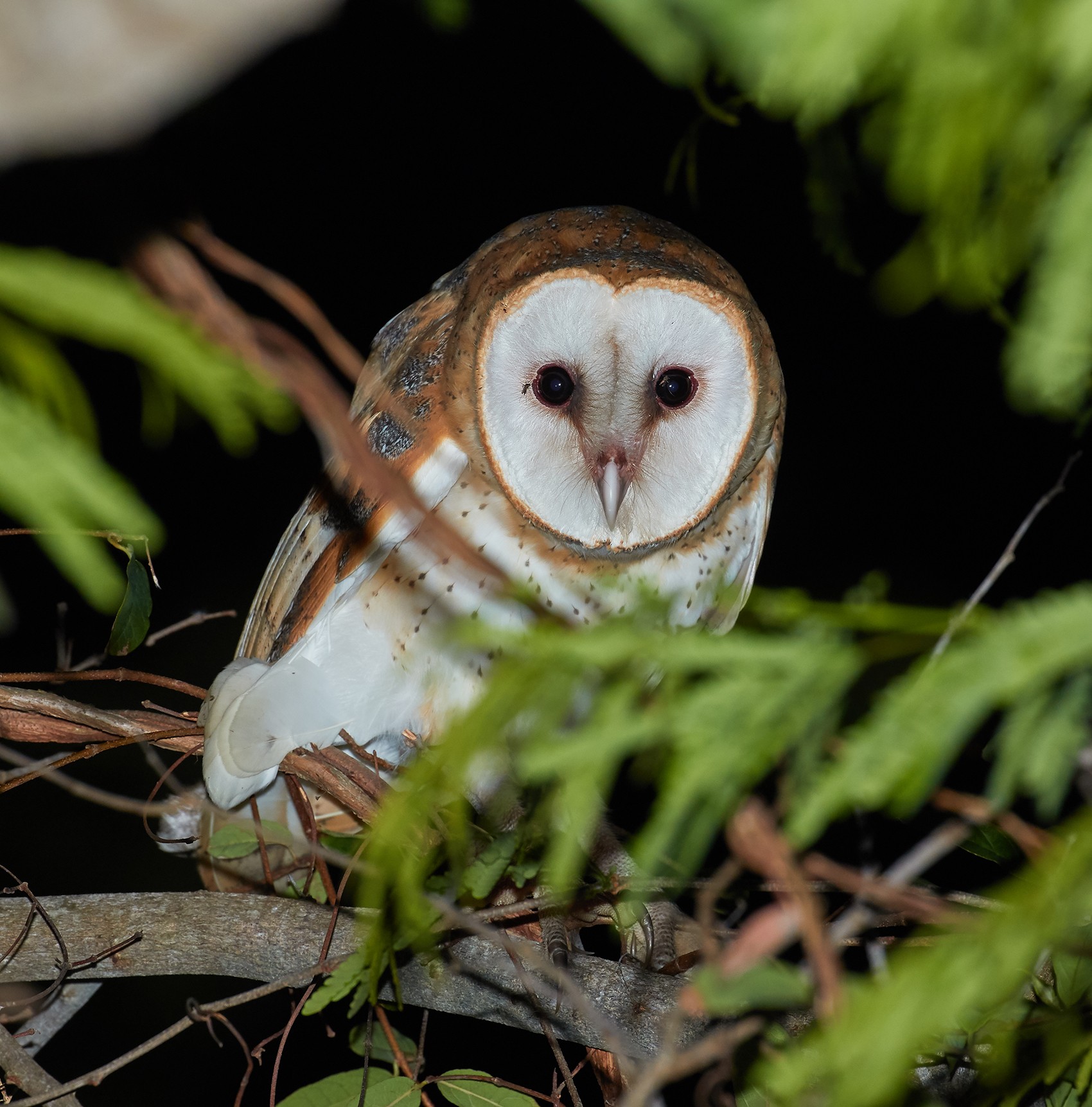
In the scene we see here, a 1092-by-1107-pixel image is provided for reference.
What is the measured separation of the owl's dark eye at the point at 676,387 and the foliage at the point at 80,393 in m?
1.00

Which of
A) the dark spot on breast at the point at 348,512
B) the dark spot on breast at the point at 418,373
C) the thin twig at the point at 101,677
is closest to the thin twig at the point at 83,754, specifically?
the thin twig at the point at 101,677

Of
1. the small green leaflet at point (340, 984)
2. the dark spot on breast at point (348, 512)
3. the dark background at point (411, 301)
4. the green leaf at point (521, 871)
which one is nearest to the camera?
the small green leaflet at point (340, 984)

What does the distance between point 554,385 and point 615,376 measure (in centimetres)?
9

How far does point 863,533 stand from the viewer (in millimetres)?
2826

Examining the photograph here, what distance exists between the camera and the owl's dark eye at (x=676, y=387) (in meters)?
1.46

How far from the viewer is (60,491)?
0.44m

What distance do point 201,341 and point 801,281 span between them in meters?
2.49

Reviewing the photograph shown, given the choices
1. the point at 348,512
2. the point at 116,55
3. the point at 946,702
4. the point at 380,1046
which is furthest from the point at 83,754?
the point at 946,702

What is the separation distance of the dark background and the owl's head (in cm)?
102

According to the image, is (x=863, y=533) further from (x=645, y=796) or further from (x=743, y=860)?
(x=743, y=860)

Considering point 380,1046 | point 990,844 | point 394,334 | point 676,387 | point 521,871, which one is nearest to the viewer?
point 990,844

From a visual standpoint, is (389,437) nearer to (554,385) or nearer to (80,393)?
(554,385)

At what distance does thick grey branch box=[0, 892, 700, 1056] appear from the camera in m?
1.12

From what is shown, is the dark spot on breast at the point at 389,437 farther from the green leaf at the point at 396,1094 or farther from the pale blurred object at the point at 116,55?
the pale blurred object at the point at 116,55
